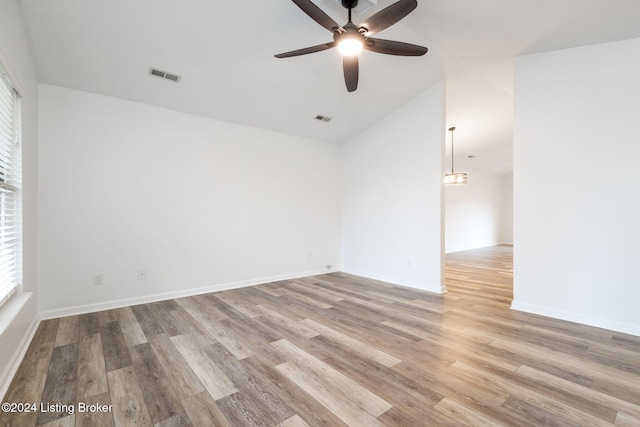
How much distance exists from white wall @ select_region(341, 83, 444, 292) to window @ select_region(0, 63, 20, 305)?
437cm

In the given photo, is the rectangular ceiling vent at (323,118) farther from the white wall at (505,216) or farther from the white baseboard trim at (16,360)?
the white wall at (505,216)

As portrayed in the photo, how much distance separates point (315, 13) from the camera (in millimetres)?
2037

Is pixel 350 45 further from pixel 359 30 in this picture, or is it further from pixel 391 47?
pixel 391 47

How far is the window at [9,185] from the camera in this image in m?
2.13

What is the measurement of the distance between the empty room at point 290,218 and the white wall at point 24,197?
1.4 inches

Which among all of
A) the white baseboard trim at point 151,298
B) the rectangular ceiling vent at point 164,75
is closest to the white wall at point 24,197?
the white baseboard trim at point 151,298

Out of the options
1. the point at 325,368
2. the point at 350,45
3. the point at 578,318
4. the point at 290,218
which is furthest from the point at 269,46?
the point at 578,318

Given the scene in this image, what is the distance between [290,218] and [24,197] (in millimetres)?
3240

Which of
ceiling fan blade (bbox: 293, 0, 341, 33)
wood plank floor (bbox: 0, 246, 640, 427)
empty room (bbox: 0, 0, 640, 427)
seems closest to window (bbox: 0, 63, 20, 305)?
empty room (bbox: 0, 0, 640, 427)

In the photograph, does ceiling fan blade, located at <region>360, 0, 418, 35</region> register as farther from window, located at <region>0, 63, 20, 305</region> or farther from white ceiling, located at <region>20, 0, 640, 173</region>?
window, located at <region>0, 63, 20, 305</region>

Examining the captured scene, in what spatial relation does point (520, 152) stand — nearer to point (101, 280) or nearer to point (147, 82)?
point (147, 82)

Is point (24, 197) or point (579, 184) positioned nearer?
point (24, 197)

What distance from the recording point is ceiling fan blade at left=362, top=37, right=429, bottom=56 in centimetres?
227

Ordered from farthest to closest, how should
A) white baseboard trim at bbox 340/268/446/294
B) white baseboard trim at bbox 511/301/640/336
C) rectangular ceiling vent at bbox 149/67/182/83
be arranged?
white baseboard trim at bbox 340/268/446/294
rectangular ceiling vent at bbox 149/67/182/83
white baseboard trim at bbox 511/301/640/336
